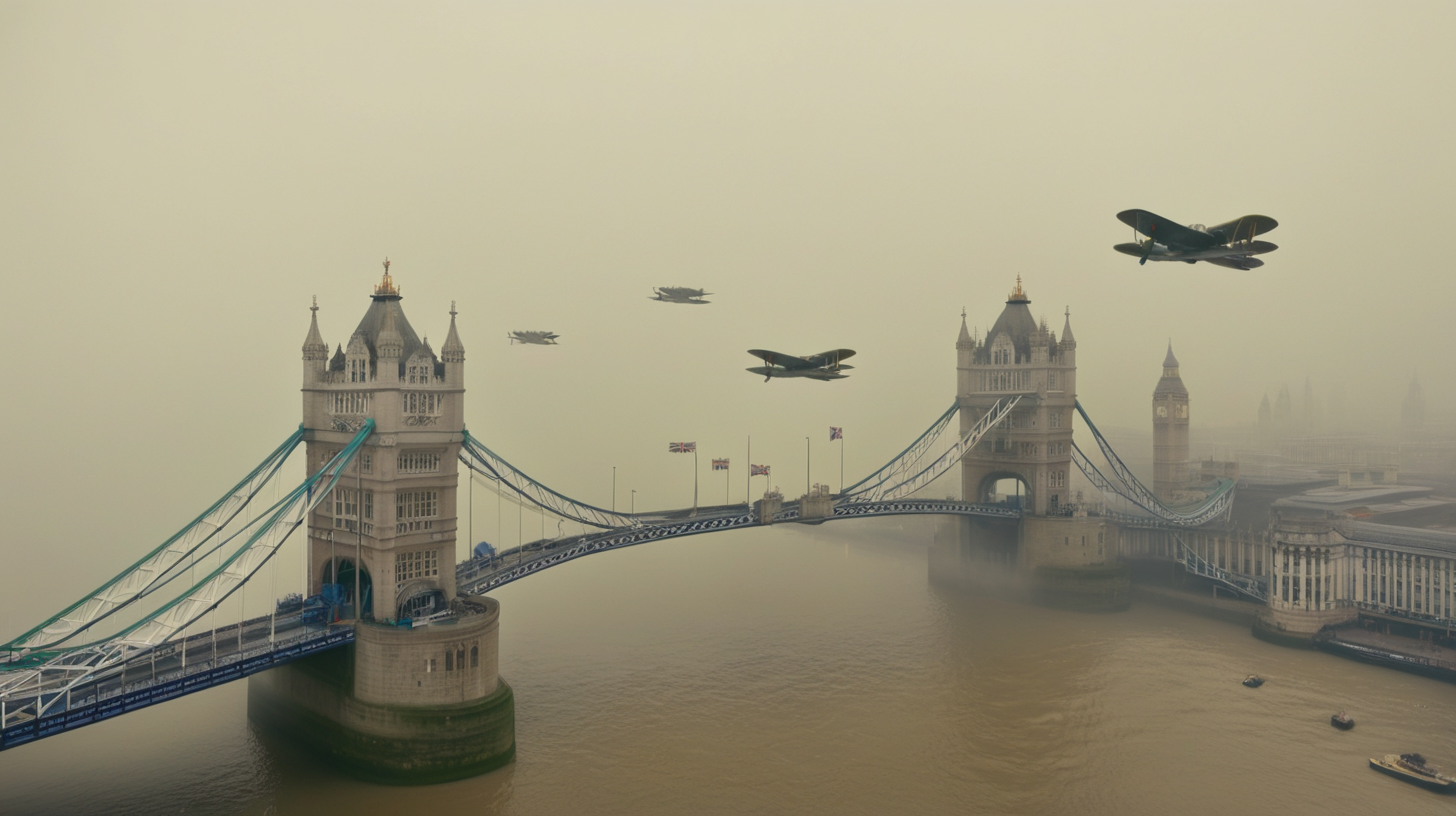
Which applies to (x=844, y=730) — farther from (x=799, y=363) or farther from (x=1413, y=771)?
(x=1413, y=771)

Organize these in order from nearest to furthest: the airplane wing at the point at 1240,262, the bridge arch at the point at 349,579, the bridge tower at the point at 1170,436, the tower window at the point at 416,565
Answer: the airplane wing at the point at 1240,262 < the tower window at the point at 416,565 < the bridge arch at the point at 349,579 < the bridge tower at the point at 1170,436

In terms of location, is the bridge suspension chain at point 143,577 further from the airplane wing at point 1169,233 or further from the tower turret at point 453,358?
the airplane wing at point 1169,233

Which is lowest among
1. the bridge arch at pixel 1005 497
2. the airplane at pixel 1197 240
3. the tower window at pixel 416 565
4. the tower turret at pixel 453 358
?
the tower window at pixel 416 565

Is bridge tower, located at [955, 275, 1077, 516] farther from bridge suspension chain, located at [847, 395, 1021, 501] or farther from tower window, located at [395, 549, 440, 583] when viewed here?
tower window, located at [395, 549, 440, 583]

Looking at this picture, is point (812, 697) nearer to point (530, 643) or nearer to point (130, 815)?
point (530, 643)

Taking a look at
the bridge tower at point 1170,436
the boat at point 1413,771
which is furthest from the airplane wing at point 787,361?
the bridge tower at point 1170,436
